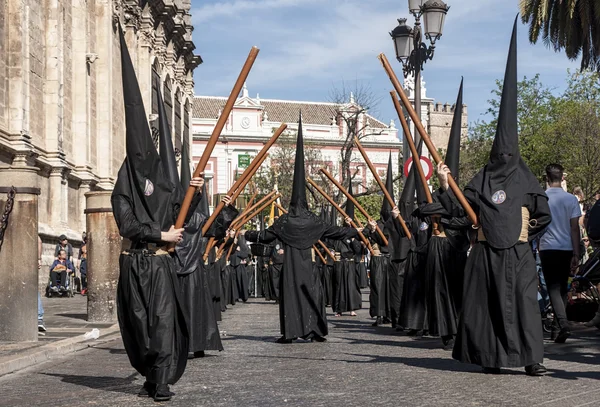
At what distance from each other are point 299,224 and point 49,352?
4.07 m

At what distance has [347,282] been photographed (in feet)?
78.2

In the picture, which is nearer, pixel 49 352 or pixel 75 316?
pixel 49 352

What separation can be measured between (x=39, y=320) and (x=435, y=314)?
5.48 meters

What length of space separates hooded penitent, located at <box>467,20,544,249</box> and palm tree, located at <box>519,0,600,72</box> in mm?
15242

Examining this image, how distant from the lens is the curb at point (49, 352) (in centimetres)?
1143

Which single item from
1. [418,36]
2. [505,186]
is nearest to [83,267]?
[418,36]

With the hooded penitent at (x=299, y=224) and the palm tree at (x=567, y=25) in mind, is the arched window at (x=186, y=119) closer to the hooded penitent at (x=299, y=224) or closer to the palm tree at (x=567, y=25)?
the palm tree at (x=567, y=25)

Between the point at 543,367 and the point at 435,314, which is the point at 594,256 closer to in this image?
the point at 435,314

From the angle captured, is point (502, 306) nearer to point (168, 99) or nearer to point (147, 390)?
point (147, 390)

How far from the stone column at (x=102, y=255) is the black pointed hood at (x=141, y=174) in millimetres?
10022

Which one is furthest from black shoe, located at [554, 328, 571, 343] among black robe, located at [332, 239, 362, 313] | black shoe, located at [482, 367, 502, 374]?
black robe, located at [332, 239, 362, 313]

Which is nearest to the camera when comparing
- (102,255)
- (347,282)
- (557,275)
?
(557,275)

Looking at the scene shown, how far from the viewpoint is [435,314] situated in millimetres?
13734

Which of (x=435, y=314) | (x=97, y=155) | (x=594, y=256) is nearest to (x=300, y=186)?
(x=435, y=314)
